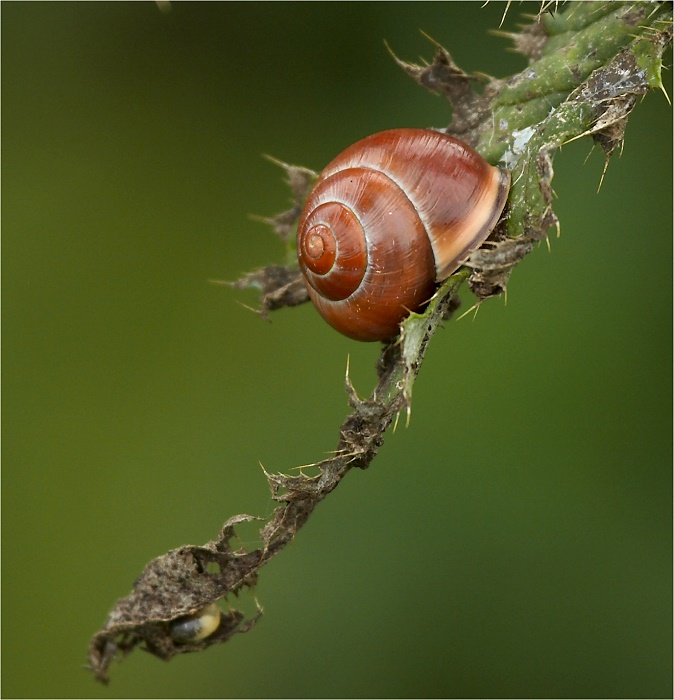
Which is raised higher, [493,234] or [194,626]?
[493,234]

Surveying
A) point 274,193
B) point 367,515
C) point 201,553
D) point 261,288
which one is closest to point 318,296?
point 261,288

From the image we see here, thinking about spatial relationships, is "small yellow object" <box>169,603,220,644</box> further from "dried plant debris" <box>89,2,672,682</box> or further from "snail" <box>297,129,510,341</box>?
"snail" <box>297,129,510,341</box>

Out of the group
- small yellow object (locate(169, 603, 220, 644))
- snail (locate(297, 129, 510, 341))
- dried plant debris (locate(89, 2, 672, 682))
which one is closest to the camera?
dried plant debris (locate(89, 2, 672, 682))

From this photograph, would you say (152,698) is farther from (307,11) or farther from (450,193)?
(307,11)

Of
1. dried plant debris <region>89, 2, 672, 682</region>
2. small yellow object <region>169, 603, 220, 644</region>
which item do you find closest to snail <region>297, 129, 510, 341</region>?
dried plant debris <region>89, 2, 672, 682</region>

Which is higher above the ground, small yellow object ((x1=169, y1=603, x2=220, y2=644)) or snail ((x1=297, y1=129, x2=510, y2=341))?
snail ((x1=297, y1=129, x2=510, y2=341))

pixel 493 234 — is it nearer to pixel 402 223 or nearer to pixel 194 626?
pixel 402 223

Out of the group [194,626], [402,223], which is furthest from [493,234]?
[194,626]

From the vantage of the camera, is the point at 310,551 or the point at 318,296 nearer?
the point at 318,296
